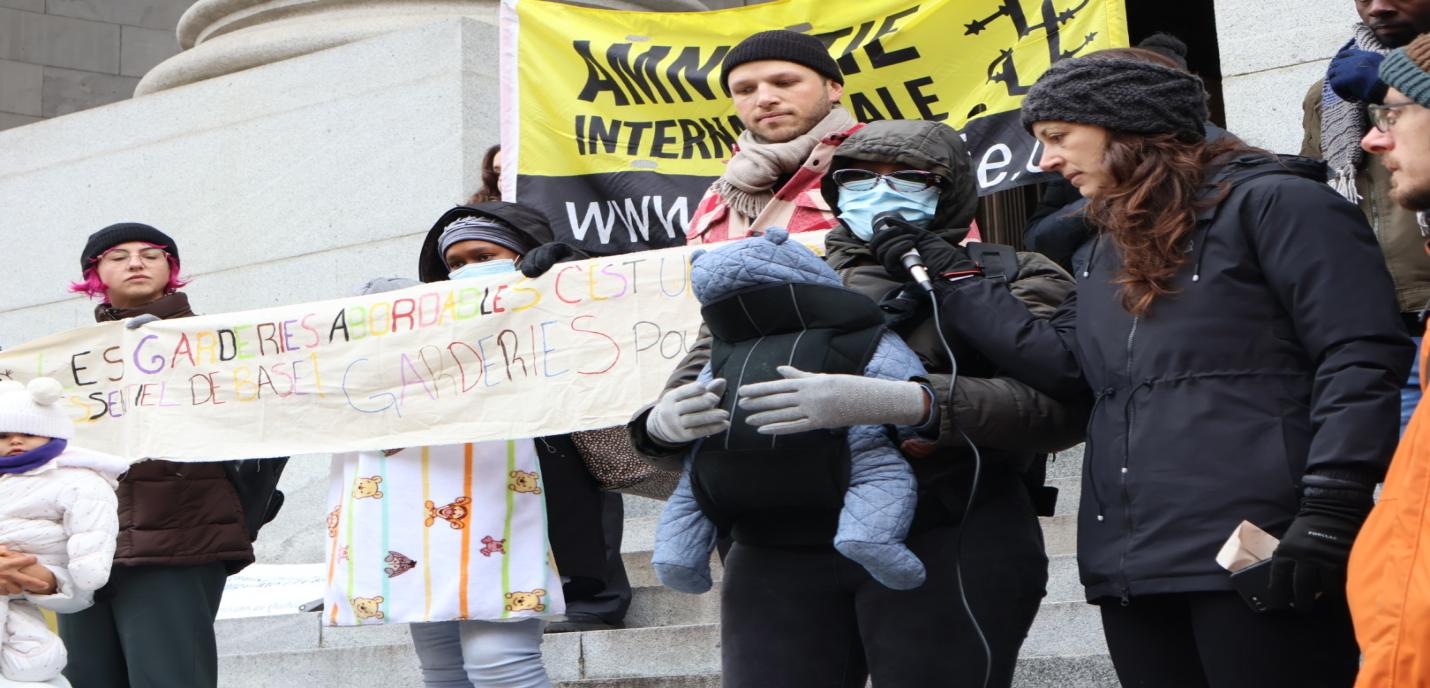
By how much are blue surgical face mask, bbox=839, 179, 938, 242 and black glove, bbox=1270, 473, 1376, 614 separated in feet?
3.77

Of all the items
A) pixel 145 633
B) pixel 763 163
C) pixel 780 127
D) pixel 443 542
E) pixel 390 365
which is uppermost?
pixel 780 127

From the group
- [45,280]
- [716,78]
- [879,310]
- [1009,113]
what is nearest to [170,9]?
[45,280]

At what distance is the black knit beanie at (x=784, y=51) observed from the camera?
517 cm

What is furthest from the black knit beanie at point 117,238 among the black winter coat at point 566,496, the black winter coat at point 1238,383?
the black winter coat at point 1238,383

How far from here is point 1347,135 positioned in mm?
4215

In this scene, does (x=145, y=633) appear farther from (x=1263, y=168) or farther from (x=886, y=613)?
(x=1263, y=168)

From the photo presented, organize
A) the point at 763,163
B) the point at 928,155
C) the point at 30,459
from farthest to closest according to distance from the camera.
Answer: the point at 30,459
the point at 763,163
the point at 928,155

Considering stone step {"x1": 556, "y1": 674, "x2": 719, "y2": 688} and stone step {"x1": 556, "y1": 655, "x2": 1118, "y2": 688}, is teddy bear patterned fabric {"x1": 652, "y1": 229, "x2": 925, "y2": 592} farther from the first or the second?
stone step {"x1": 556, "y1": 674, "x2": 719, "y2": 688}

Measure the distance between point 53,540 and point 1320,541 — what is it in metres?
3.60

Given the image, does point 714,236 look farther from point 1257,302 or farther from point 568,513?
point 1257,302

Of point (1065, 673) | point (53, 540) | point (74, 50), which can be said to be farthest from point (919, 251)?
point (74, 50)

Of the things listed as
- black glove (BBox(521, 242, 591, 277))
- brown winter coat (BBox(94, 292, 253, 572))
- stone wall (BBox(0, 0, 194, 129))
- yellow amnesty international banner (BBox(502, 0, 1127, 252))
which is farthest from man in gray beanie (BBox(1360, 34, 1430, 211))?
stone wall (BBox(0, 0, 194, 129))

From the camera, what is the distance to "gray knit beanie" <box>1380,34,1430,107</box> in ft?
9.93

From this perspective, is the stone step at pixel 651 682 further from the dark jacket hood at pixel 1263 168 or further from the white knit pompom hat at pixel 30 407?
the dark jacket hood at pixel 1263 168
